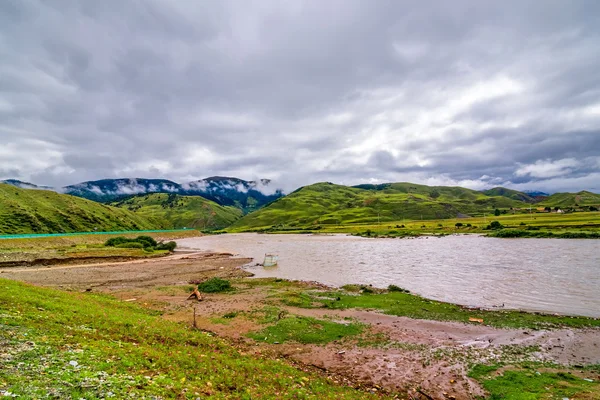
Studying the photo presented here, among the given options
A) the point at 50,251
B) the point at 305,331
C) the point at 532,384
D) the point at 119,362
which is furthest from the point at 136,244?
the point at 532,384

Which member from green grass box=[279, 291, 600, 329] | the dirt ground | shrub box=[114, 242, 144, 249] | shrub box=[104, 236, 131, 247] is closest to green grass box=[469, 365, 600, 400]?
the dirt ground

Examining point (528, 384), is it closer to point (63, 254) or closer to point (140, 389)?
point (140, 389)

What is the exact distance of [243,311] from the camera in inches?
1171

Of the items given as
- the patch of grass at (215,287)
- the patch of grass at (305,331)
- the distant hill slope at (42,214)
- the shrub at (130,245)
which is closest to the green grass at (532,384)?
the patch of grass at (305,331)

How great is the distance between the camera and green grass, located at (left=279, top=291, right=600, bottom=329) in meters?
26.1

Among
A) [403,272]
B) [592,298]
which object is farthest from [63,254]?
[592,298]

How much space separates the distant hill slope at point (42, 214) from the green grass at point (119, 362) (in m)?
158

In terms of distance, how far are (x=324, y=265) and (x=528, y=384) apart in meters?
52.2

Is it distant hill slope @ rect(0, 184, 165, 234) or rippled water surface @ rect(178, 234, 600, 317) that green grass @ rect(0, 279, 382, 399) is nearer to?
rippled water surface @ rect(178, 234, 600, 317)

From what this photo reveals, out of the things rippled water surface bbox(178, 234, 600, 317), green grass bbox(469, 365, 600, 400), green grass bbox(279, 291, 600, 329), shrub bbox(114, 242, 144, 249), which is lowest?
rippled water surface bbox(178, 234, 600, 317)

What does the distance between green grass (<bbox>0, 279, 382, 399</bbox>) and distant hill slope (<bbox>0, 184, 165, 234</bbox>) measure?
158 metres

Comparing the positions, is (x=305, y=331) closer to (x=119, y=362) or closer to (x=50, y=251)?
(x=119, y=362)

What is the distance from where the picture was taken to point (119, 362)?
12477mm

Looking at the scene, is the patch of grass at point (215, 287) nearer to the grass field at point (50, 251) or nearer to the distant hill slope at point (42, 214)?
the grass field at point (50, 251)
